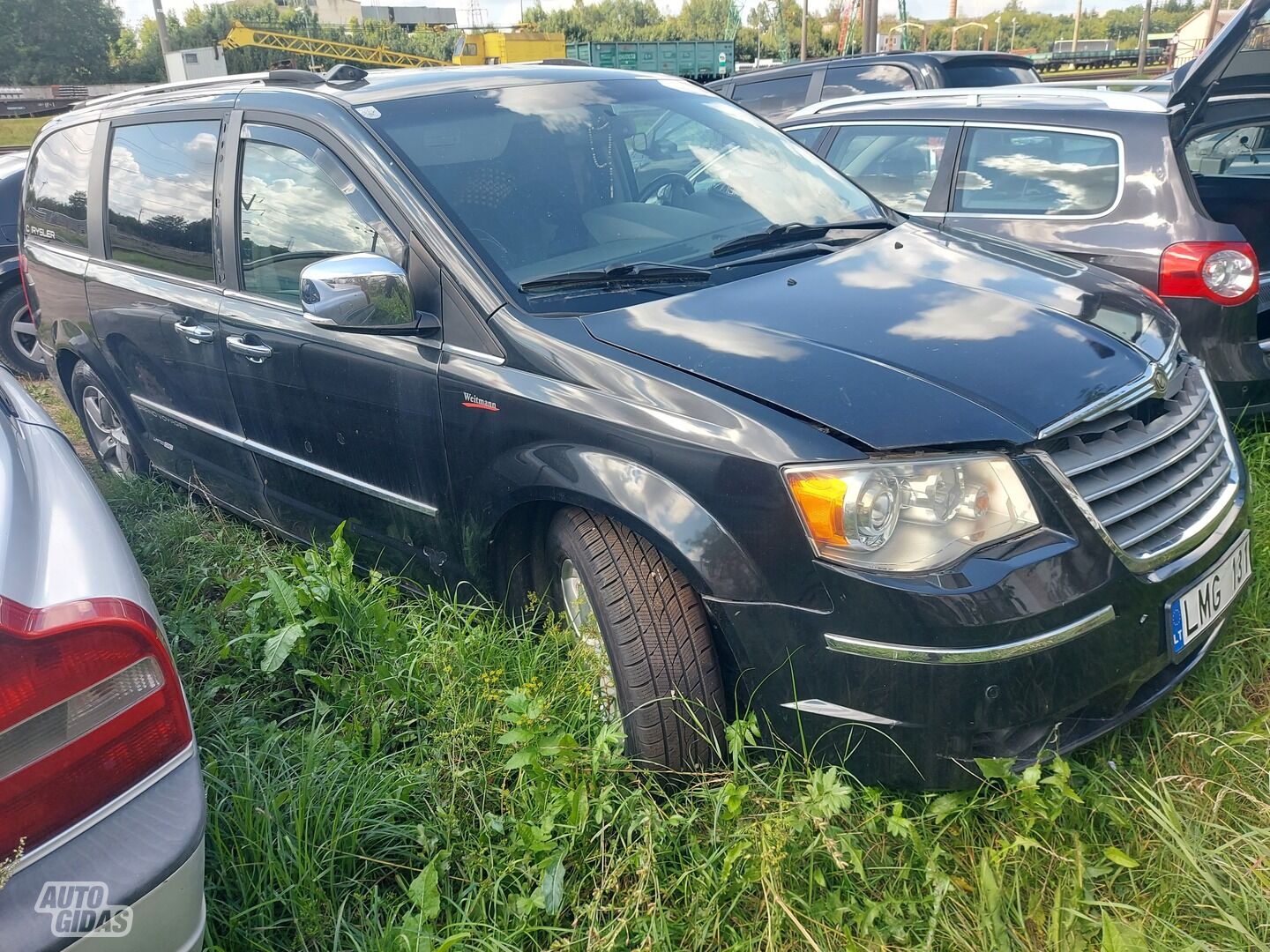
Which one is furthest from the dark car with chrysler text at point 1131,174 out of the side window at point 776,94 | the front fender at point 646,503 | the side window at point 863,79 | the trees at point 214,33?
the trees at point 214,33

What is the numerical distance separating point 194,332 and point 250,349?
0.40 m

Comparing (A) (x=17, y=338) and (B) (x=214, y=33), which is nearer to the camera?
(A) (x=17, y=338)

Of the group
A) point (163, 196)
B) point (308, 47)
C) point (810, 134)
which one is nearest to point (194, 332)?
point (163, 196)

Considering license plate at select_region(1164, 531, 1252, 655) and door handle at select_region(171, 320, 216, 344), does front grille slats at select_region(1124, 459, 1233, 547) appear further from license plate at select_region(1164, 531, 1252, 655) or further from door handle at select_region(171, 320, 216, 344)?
door handle at select_region(171, 320, 216, 344)

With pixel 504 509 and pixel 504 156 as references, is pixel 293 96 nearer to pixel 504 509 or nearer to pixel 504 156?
pixel 504 156

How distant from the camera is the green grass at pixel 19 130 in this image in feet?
85.0

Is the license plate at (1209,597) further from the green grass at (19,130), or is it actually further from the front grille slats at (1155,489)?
the green grass at (19,130)

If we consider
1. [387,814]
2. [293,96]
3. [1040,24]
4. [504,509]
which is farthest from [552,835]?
[1040,24]

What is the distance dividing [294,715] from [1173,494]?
7.45 ft

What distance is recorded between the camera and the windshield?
8.72 feet

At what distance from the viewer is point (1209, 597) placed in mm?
2232

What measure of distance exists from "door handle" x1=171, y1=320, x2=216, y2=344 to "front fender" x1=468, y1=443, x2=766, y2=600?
5.14 ft

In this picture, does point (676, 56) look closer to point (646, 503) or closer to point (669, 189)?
point (669, 189)

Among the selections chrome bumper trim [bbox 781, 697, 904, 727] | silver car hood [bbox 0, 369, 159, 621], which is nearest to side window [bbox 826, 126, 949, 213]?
chrome bumper trim [bbox 781, 697, 904, 727]
